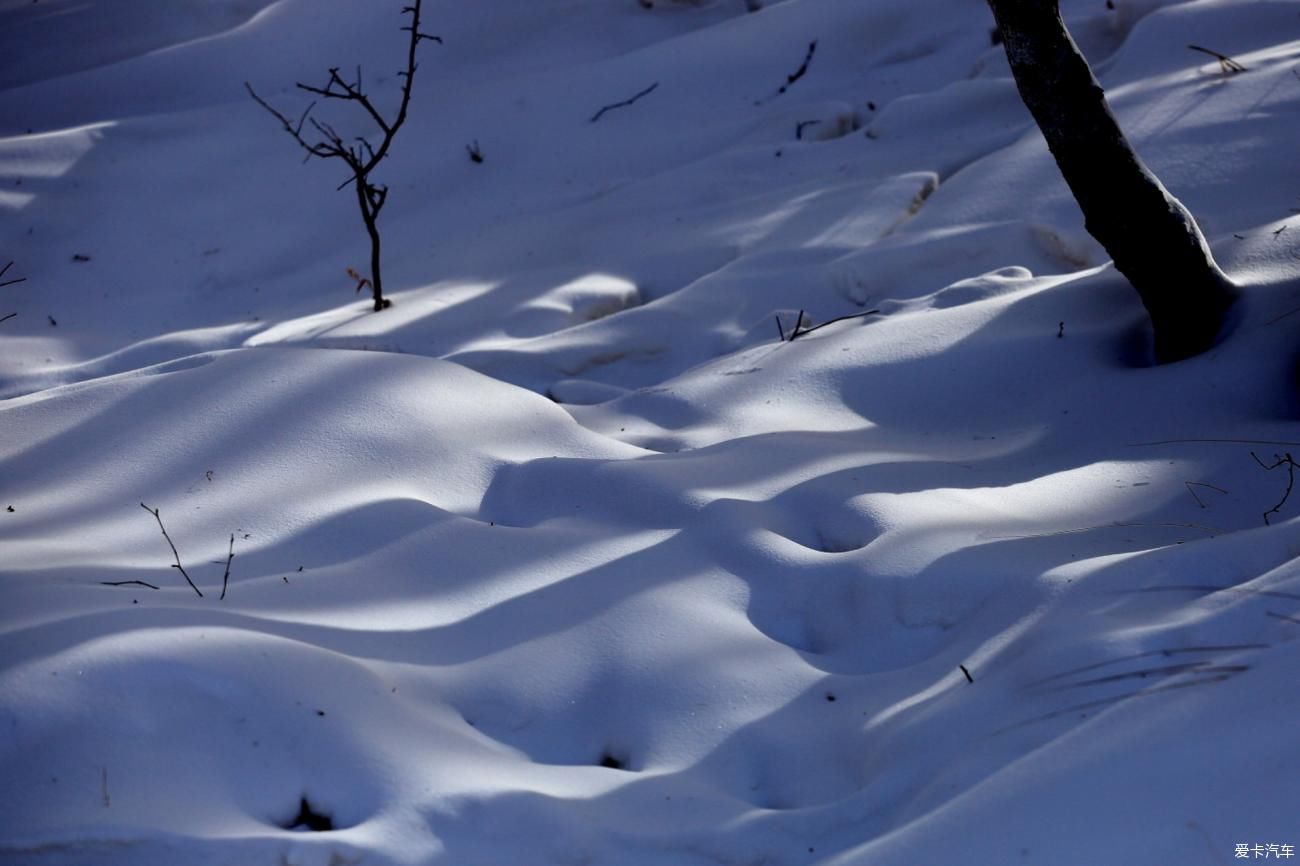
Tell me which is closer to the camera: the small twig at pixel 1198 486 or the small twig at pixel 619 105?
the small twig at pixel 1198 486

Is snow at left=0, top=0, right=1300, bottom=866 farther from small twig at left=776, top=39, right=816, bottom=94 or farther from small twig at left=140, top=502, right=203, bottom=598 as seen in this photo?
small twig at left=776, top=39, right=816, bottom=94

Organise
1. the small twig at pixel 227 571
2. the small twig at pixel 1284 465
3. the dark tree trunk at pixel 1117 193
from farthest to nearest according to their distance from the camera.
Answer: the dark tree trunk at pixel 1117 193, the small twig at pixel 1284 465, the small twig at pixel 227 571

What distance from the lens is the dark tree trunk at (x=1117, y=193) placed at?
2.98 metres

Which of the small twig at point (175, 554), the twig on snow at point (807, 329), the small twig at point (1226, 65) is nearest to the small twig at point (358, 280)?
the twig on snow at point (807, 329)

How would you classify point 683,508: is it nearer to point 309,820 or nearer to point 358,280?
point 309,820

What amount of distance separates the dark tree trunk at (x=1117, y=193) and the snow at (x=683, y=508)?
133 mm

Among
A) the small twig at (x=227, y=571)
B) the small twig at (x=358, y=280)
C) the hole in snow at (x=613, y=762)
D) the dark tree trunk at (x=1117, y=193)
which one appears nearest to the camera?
the hole in snow at (x=613, y=762)

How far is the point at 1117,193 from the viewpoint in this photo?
3078mm

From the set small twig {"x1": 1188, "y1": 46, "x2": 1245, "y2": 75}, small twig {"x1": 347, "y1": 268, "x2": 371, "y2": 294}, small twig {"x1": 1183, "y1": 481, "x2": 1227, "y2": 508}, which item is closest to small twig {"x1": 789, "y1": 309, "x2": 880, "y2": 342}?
small twig {"x1": 1183, "y1": 481, "x2": 1227, "y2": 508}

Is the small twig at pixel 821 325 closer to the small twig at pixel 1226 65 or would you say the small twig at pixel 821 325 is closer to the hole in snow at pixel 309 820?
the small twig at pixel 1226 65

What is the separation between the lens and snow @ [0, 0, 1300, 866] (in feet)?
5.82

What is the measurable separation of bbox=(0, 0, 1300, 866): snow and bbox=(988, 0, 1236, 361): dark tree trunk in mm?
133

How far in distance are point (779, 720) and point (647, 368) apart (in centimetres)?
219

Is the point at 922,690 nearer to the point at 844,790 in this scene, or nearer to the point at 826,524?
the point at 844,790
